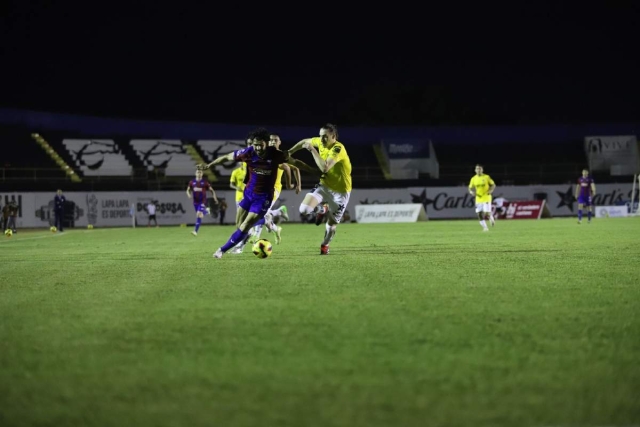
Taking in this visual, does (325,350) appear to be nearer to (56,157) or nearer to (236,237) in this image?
(236,237)

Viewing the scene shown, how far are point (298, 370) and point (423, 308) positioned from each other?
A: 275 centimetres

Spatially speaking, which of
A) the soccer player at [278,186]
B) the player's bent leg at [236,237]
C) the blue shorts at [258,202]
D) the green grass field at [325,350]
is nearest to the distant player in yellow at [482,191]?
the soccer player at [278,186]

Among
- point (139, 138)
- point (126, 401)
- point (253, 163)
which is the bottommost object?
point (126, 401)

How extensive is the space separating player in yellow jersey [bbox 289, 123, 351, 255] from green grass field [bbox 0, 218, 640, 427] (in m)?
4.41

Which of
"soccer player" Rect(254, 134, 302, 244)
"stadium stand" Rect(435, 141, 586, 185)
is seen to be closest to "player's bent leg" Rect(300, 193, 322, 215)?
"soccer player" Rect(254, 134, 302, 244)

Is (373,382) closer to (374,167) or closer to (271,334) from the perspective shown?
(271,334)

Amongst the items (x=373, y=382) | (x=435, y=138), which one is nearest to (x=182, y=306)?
(x=373, y=382)

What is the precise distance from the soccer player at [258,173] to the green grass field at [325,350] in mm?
3353

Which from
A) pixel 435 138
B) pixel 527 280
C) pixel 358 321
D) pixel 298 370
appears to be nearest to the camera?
pixel 298 370

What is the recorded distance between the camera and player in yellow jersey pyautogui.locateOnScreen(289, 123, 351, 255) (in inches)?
560

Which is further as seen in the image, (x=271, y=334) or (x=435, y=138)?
(x=435, y=138)

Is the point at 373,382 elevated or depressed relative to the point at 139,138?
depressed

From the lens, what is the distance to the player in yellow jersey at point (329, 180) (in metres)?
14.2

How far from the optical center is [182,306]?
7.33 meters
